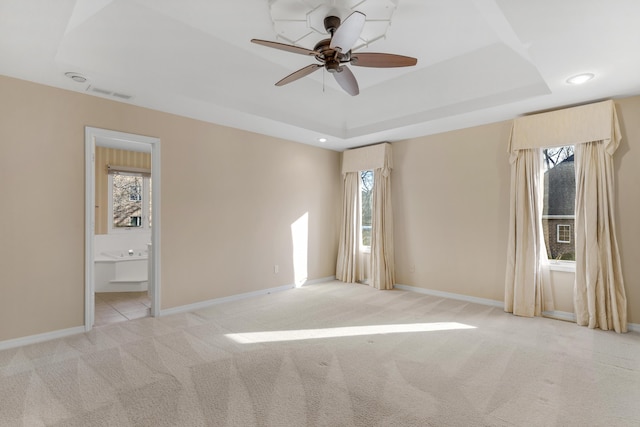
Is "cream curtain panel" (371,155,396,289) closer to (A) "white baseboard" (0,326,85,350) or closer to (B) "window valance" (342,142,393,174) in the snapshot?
(B) "window valance" (342,142,393,174)

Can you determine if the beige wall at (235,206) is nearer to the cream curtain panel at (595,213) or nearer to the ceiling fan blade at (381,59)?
the cream curtain panel at (595,213)

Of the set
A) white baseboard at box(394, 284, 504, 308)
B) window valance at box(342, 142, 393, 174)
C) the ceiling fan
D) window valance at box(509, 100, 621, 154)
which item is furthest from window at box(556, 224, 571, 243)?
the ceiling fan

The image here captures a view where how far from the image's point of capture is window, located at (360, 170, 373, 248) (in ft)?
19.5

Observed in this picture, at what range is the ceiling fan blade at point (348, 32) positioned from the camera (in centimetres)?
204

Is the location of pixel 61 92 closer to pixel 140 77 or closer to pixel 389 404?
pixel 140 77

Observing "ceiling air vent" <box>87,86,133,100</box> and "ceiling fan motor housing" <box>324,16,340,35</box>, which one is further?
"ceiling air vent" <box>87,86,133,100</box>

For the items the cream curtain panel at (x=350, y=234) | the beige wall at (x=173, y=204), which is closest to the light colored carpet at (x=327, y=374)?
the beige wall at (x=173, y=204)

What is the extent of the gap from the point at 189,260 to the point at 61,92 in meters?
2.31

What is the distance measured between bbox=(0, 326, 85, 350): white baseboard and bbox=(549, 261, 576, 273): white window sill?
5511 mm

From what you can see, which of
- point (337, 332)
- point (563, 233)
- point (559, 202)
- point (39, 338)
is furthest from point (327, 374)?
point (559, 202)

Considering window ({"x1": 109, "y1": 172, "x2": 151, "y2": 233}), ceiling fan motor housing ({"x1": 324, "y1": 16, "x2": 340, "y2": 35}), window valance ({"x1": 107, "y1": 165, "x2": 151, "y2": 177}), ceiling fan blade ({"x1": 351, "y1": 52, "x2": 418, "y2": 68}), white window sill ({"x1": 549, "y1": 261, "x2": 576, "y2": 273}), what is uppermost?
ceiling fan motor housing ({"x1": 324, "y1": 16, "x2": 340, "y2": 35})

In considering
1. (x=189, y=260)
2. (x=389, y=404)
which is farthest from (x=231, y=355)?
(x=189, y=260)

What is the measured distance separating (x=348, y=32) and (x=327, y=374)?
2518 millimetres

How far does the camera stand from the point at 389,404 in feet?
6.99
